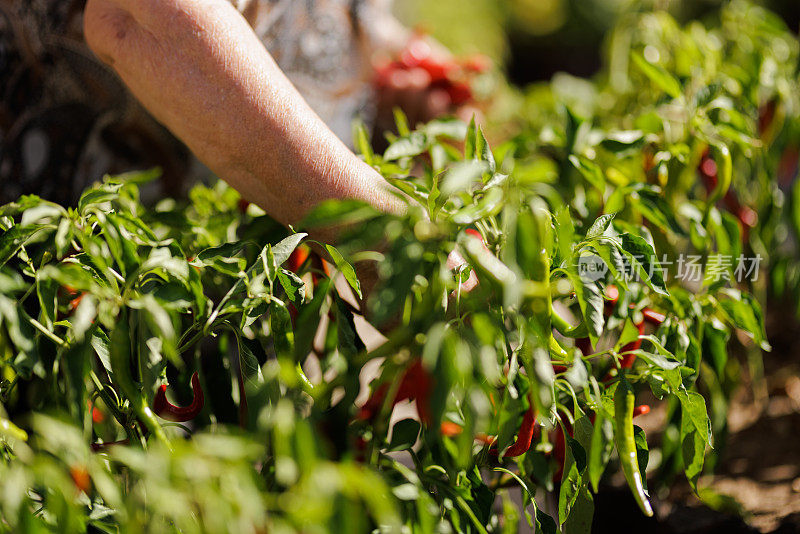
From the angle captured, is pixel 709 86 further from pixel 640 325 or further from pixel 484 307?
pixel 484 307

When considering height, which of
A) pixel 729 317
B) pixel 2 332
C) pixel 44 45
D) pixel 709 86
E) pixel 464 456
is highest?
pixel 44 45

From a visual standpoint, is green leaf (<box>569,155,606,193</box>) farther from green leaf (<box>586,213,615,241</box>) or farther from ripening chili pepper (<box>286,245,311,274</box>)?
ripening chili pepper (<box>286,245,311,274</box>)

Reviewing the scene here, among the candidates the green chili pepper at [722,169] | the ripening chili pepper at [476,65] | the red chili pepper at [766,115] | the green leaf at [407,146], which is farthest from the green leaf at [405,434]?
the ripening chili pepper at [476,65]

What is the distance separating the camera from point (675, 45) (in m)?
1.11

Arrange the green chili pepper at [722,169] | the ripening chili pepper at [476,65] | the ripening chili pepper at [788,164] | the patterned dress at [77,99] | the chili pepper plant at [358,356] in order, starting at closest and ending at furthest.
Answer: the chili pepper plant at [358,356] → the green chili pepper at [722,169] → the patterned dress at [77,99] → the ripening chili pepper at [788,164] → the ripening chili pepper at [476,65]

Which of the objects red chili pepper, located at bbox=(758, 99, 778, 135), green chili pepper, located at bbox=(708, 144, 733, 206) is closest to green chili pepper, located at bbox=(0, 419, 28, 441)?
green chili pepper, located at bbox=(708, 144, 733, 206)

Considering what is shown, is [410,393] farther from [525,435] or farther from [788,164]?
[788,164]

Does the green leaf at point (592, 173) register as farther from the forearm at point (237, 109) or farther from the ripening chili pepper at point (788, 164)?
the ripening chili pepper at point (788, 164)

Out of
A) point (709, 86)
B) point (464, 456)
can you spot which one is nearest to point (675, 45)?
point (709, 86)

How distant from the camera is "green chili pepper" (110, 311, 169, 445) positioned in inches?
19.1

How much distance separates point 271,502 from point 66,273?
206mm

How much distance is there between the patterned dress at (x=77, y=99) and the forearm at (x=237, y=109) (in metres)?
0.21

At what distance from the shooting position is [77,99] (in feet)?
3.26

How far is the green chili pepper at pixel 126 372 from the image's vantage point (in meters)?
0.48
